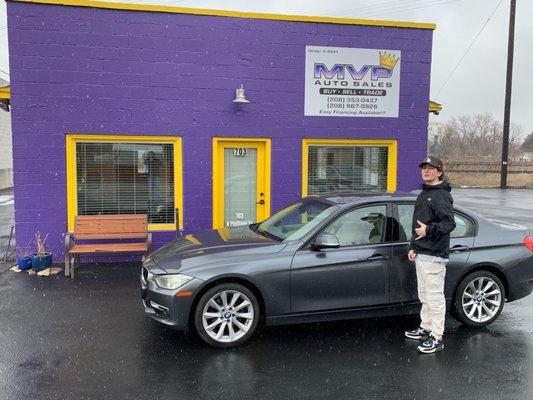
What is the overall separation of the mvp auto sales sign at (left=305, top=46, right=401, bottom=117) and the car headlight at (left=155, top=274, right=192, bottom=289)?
5241 mm

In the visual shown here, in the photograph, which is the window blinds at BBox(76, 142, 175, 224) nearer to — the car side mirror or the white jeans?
the car side mirror

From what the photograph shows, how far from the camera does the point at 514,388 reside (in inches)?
162

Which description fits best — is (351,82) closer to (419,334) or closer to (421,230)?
(421,230)

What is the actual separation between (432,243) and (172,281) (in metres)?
2.48

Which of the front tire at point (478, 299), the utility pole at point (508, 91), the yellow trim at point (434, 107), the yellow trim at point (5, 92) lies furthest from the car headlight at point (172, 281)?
the utility pole at point (508, 91)

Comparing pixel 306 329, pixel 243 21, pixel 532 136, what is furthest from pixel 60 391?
pixel 532 136

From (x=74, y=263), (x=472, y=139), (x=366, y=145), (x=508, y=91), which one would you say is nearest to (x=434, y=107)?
(x=366, y=145)

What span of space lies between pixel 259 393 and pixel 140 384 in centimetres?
97

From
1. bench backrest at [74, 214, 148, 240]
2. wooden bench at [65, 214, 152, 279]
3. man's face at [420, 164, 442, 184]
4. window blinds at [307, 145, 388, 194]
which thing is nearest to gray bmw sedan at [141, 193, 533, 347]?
man's face at [420, 164, 442, 184]

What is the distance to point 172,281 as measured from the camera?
486 centimetres

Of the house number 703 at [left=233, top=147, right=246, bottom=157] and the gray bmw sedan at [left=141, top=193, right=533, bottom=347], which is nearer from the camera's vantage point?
the gray bmw sedan at [left=141, top=193, right=533, bottom=347]

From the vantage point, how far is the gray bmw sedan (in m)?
4.89

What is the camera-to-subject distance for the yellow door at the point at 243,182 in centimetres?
923

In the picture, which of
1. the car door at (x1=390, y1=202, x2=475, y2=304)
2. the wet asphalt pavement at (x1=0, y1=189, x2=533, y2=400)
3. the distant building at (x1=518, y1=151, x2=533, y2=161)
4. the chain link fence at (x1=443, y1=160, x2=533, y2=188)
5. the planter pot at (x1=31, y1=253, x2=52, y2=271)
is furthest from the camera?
the distant building at (x1=518, y1=151, x2=533, y2=161)
